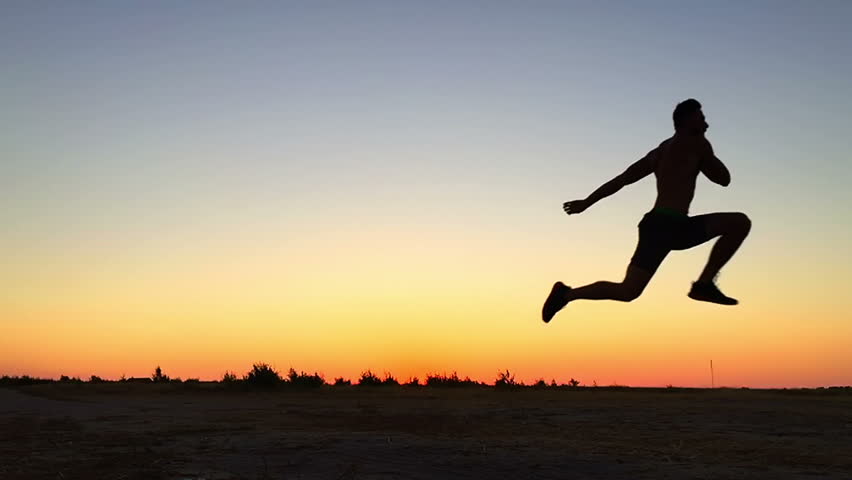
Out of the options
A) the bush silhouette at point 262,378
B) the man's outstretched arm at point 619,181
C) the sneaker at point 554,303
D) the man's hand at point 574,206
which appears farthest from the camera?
the bush silhouette at point 262,378

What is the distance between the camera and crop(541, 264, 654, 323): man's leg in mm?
7098

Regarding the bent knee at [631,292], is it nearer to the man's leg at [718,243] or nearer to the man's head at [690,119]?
the man's leg at [718,243]

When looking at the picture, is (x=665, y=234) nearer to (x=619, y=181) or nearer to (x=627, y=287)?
(x=627, y=287)

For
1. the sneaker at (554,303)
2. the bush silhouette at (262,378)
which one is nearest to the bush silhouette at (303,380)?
the bush silhouette at (262,378)

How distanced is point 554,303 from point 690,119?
6.81 ft

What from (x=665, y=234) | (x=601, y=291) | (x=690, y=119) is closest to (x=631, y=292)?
(x=601, y=291)

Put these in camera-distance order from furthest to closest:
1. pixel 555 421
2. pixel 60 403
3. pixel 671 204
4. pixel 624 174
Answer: pixel 60 403 < pixel 555 421 < pixel 624 174 < pixel 671 204

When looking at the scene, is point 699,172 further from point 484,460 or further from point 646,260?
point 484,460

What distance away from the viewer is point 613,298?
23.9 ft

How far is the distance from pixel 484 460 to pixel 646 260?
8.60 ft

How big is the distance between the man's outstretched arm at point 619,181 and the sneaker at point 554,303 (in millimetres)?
736

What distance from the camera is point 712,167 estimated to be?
23.0ft

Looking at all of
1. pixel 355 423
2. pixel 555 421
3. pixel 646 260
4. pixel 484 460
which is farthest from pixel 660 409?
pixel 646 260

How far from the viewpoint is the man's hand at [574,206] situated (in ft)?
25.2
